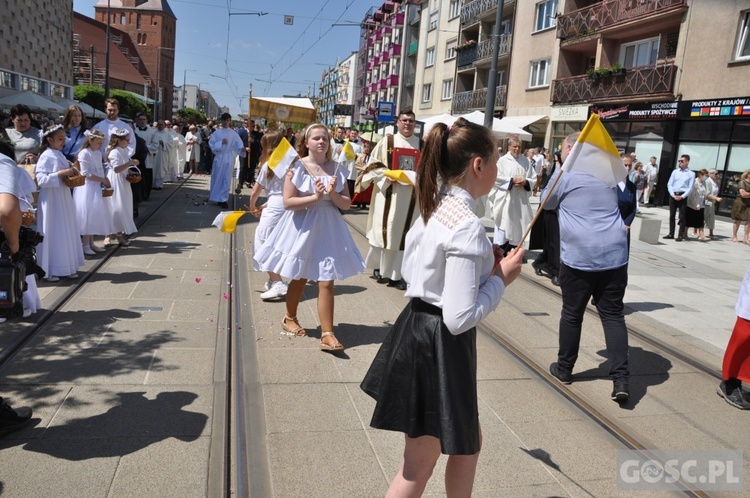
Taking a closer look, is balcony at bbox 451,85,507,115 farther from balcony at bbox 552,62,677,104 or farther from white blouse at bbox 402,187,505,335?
white blouse at bbox 402,187,505,335

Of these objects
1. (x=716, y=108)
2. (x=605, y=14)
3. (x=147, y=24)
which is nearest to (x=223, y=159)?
(x=716, y=108)

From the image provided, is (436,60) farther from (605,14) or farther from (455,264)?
(455,264)

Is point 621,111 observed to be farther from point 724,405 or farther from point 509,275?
point 509,275

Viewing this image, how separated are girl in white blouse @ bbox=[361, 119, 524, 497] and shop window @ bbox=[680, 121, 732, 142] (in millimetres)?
20936

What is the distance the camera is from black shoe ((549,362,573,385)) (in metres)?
4.88

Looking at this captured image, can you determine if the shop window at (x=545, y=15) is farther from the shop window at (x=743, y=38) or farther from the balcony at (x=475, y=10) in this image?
the shop window at (x=743, y=38)

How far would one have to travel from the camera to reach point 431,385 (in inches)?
93.9

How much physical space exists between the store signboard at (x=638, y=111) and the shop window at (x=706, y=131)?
625 millimetres

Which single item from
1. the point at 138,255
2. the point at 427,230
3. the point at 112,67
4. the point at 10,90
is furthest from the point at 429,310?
the point at 112,67

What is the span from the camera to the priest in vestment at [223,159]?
47.9 feet

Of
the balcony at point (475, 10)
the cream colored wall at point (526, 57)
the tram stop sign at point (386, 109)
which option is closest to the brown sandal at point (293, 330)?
the tram stop sign at point (386, 109)

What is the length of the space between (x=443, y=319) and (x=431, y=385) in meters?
0.28

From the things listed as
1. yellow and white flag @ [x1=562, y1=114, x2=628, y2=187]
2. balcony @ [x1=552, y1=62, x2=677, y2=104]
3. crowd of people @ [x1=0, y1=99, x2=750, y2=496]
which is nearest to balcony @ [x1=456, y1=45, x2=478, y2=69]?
balcony @ [x1=552, y1=62, x2=677, y2=104]

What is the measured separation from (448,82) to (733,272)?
1330 inches
